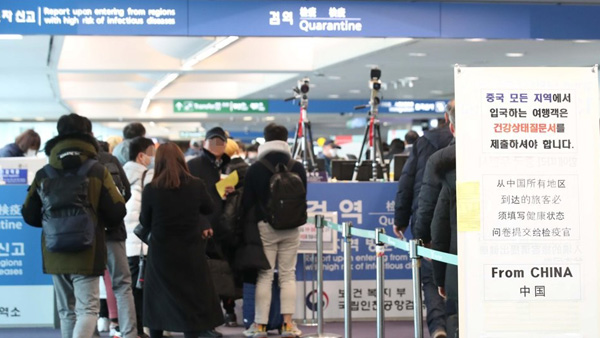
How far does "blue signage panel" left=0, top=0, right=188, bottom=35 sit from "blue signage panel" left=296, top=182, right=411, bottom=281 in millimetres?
2236

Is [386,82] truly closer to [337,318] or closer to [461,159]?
[337,318]

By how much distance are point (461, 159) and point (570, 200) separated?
0.47 metres

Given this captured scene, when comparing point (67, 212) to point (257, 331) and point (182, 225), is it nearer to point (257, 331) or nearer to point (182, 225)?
point (182, 225)

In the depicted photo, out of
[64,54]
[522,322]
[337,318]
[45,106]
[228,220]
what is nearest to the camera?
[522,322]

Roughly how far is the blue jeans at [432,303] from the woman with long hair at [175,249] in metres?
1.44

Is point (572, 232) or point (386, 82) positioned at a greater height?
point (386, 82)

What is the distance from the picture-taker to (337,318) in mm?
8688

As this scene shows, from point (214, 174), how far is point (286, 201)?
2.24 feet

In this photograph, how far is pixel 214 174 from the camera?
25.7 feet

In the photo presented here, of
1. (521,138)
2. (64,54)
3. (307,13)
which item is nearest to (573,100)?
(521,138)

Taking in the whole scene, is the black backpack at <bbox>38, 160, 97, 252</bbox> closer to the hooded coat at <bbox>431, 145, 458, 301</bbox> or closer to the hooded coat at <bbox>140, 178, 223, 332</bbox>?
the hooded coat at <bbox>140, 178, 223, 332</bbox>

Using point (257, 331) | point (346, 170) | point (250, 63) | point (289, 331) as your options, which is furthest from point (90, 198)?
point (250, 63)

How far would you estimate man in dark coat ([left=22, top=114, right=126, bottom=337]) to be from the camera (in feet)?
19.2

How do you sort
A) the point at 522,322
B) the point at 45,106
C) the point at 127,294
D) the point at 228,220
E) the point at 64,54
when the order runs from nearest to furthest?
the point at 522,322 < the point at 127,294 < the point at 228,220 < the point at 64,54 < the point at 45,106
